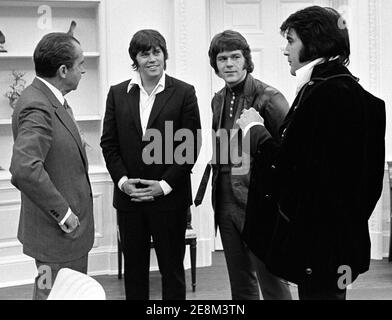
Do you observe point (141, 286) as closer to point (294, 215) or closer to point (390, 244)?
point (294, 215)

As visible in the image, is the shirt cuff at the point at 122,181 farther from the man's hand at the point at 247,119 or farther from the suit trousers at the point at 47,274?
the man's hand at the point at 247,119

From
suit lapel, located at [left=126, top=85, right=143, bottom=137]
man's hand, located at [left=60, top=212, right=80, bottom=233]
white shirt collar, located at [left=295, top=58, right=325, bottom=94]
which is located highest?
white shirt collar, located at [left=295, top=58, right=325, bottom=94]

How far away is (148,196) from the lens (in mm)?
2939

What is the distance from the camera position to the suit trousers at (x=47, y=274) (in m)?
2.32

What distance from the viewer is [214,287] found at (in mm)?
4250

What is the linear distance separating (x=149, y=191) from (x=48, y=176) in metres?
0.72

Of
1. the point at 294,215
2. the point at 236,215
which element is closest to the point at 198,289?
the point at 236,215

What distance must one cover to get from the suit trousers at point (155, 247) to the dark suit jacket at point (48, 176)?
0.49 metres

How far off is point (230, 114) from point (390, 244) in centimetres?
250

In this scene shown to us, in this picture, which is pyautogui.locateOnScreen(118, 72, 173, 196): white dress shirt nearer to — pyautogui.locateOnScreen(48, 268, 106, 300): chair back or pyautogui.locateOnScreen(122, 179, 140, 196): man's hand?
pyautogui.locateOnScreen(122, 179, 140, 196): man's hand

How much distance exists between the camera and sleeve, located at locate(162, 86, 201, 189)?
9.77 feet

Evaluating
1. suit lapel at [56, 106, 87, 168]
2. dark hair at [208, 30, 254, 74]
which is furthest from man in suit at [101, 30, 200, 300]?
suit lapel at [56, 106, 87, 168]

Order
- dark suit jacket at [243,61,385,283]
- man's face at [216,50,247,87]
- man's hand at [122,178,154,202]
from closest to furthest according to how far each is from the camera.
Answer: dark suit jacket at [243,61,385,283]
man's face at [216,50,247,87]
man's hand at [122,178,154,202]

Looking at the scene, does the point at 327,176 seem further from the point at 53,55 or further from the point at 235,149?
the point at 53,55
